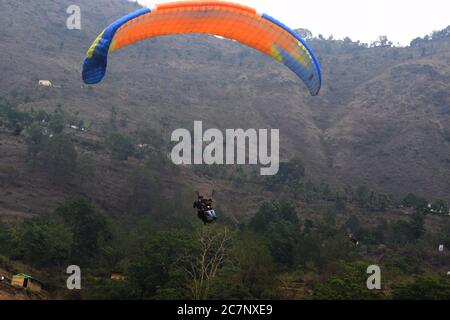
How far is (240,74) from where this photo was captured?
11131cm

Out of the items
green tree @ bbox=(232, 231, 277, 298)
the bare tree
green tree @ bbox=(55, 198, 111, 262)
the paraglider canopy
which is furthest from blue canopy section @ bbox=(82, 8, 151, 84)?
green tree @ bbox=(55, 198, 111, 262)

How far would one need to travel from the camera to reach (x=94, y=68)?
15.6 metres

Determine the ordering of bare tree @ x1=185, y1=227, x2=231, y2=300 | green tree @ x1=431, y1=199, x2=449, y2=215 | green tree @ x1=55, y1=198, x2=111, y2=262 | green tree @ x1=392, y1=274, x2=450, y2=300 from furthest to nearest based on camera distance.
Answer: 1. green tree @ x1=431, y1=199, x2=449, y2=215
2. green tree @ x1=55, y1=198, x2=111, y2=262
3. bare tree @ x1=185, y1=227, x2=231, y2=300
4. green tree @ x1=392, y1=274, x2=450, y2=300

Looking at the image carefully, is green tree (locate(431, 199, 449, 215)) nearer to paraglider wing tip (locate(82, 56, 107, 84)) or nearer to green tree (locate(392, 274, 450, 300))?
green tree (locate(392, 274, 450, 300))

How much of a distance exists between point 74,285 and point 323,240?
20776 mm

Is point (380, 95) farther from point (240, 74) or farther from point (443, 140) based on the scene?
point (240, 74)

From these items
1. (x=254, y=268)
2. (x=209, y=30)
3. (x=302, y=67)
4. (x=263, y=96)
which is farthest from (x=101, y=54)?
(x=263, y=96)

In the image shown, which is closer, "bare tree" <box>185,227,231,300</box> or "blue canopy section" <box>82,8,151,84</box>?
"blue canopy section" <box>82,8,151,84</box>

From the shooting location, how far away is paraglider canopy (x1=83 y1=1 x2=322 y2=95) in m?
15.5

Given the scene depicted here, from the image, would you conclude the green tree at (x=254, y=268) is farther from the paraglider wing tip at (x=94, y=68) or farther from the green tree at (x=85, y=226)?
the paraglider wing tip at (x=94, y=68)

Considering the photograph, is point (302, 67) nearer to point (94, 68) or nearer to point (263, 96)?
point (94, 68)

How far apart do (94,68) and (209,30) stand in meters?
4.50

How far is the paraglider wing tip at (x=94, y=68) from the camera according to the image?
602 inches
